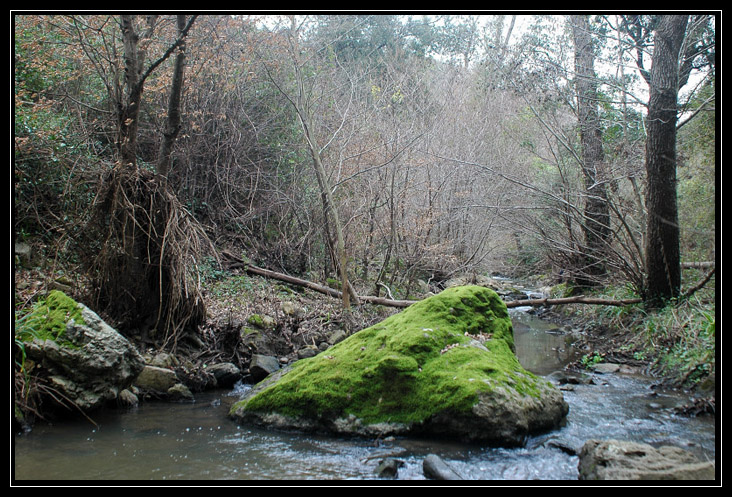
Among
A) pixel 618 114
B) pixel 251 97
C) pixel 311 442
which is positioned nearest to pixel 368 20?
pixel 251 97

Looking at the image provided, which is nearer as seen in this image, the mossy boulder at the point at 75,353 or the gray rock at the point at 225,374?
the mossy boulder at the point at 75,353

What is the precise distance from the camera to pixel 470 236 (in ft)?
43.1

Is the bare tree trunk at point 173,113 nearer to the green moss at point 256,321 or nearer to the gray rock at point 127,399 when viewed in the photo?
the green moss at point 256,321

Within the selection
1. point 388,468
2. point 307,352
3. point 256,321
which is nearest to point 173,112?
point 256,321

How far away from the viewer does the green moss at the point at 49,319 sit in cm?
464

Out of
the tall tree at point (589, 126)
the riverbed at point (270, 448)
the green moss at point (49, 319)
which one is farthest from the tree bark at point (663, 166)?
the green moss at point (49, 319)

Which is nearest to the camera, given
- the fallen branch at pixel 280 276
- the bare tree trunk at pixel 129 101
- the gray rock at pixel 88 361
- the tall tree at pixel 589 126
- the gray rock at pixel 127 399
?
the gray rock at pixel 88 361

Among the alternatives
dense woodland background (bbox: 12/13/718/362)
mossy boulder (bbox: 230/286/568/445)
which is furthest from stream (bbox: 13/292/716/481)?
dense woodland background (bbox: 12/13/718/362)

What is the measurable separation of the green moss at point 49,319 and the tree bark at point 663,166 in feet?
27.2

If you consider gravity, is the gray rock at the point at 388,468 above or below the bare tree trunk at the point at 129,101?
below

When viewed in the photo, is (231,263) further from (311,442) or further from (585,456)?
(585,456)

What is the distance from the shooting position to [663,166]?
25.3ft

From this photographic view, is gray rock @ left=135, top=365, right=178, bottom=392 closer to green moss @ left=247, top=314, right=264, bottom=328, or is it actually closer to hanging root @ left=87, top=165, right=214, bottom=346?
hanging root @ left=87, top=165, right=214, bottom=346

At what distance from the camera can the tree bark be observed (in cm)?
758
